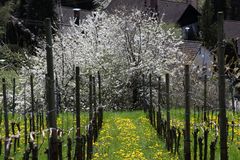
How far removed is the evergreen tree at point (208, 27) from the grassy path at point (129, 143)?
25908mm

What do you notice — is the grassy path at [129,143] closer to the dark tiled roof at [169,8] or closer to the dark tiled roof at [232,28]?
the dark tiled roof at [232,28]

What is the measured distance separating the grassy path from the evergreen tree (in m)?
25.9

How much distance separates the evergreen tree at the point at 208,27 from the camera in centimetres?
4188

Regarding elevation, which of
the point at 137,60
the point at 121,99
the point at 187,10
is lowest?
the point at 121,99

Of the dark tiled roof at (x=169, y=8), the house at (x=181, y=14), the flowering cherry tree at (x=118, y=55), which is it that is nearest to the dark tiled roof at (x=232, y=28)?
the house at (x=181, y=14)

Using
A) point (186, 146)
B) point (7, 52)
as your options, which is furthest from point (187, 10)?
point (186, 146)

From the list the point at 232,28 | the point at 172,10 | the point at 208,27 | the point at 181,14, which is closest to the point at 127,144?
the point at 208,27

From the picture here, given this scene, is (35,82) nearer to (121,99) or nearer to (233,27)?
(121,99)

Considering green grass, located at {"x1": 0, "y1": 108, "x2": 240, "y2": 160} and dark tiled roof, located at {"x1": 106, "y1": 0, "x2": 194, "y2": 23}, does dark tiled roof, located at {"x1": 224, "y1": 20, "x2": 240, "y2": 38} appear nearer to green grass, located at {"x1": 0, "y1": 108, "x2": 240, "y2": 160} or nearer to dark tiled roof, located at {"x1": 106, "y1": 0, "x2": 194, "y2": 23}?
dark tiled roof, located at {"x1": 106, "y1": 0, "x2": 194, "y2": 23}

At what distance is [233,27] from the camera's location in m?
52.7

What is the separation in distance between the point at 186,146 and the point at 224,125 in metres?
1.28

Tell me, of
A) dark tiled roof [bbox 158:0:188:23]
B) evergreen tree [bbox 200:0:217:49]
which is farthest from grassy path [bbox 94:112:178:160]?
dark tiled roof [bbox 158:0:188:23]

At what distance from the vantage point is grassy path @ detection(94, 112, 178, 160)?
10.4 m

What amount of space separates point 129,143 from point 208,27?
32439mm
